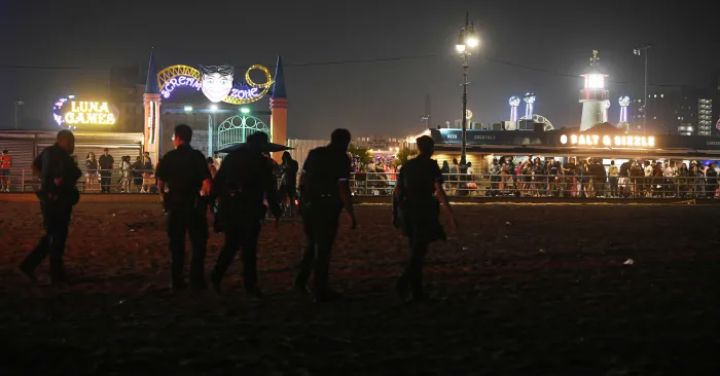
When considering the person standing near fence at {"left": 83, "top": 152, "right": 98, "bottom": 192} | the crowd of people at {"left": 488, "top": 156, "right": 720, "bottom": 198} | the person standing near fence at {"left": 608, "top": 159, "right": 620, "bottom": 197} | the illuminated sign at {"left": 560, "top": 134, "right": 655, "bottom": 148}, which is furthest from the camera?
the illuminated sign at {"left": 560, "top": 134, "right": 655, "bottom": 148}

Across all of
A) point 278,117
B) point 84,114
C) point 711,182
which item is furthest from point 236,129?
point 711,182

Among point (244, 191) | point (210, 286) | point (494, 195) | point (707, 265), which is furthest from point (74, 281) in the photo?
point (494, 195)

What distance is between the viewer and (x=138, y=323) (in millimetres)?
6711

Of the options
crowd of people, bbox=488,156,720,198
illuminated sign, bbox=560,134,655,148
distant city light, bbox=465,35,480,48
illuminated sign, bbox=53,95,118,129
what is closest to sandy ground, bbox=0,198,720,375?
distant city light, bbox=465,35,480,48

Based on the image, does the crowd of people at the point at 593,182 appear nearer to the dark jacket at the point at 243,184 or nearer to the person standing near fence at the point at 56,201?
the person standing near fence at the point at 56,201

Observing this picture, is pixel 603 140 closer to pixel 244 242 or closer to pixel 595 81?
pixel 595 81

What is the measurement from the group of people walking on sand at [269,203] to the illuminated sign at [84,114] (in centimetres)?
4090

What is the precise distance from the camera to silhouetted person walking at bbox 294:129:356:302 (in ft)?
25.6

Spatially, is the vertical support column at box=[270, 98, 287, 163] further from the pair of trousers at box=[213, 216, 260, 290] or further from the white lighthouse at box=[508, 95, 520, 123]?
the white lighthouse at box=[508, 95, 520, 123]

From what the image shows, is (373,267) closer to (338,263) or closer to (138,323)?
(338,263)

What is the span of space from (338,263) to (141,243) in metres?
4.02

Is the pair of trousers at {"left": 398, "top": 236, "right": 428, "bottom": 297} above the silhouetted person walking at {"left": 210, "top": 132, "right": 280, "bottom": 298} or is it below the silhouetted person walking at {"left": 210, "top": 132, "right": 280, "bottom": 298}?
below

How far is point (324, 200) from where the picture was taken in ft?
25.7

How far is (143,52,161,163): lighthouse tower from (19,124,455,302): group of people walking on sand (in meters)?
29.1
